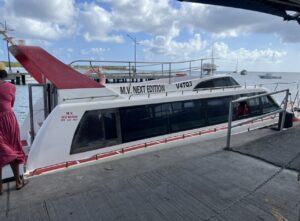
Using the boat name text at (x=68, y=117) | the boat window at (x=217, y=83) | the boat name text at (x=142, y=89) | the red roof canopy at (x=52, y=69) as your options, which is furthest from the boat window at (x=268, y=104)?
the boat name text at (x=68, y=117)

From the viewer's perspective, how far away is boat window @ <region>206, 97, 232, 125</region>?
24.6 ft

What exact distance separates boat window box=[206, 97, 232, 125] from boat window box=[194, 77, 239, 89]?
2.20 ft

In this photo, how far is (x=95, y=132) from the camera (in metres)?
5.26

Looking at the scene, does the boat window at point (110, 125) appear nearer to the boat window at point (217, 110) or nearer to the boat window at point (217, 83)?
the boat window at point (217, 110)

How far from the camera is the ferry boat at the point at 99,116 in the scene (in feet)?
15.7

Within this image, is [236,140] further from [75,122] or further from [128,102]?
[75,122]

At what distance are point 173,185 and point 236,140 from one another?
2885 mm

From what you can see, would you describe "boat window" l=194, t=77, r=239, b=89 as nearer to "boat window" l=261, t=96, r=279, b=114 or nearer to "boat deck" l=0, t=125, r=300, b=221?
"boat window" l=261, t=96, r=279, b=114

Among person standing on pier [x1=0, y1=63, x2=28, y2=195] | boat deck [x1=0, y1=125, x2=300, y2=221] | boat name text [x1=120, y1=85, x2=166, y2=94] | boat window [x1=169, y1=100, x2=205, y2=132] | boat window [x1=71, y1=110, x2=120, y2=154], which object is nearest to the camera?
boat deck [x1=0, y1=125, x2=300, y2=221]

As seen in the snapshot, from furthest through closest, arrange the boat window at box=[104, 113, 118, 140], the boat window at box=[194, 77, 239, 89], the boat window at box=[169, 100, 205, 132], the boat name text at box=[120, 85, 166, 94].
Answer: the boat window at box=[194, 77, 239, 89]
the boat window at box=[169, 100, 205, 132]
the boat name text at box=[120, 85, 166, 94]
the boat window at box=[104, 113, 118, 140]

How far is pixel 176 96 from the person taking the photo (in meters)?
6.76

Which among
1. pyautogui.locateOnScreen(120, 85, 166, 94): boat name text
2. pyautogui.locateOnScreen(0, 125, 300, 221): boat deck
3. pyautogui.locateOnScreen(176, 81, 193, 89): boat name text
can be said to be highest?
pyautogui.locateOnScreen(176, 81, 193, 89): boat name text

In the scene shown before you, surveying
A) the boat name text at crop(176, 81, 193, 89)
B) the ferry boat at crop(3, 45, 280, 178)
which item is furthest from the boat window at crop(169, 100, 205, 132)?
the boat name text at crop(176, 81, 193, 89)

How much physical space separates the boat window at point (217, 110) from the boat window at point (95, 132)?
10.3ft
